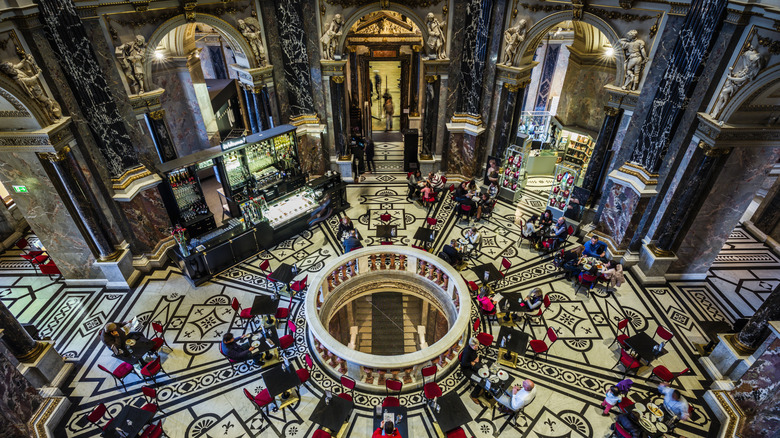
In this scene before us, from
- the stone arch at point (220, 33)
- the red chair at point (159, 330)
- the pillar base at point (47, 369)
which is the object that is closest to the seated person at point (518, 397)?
the red chair at point (159, 330)

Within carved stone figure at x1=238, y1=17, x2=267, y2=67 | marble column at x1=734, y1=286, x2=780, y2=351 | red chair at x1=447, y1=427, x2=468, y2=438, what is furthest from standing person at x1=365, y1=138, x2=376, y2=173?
marble column at x1=734, y1=286, x2=780, y2=351

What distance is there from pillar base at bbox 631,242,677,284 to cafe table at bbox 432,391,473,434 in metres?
7.62

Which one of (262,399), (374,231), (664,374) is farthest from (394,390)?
(374,231)

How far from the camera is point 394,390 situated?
8.91 metres

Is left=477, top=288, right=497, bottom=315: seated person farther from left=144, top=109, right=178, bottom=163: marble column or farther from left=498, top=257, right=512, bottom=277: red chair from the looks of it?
left=144, top=109, right=178, bottom=163: marble column

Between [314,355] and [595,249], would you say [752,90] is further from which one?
[314,355]

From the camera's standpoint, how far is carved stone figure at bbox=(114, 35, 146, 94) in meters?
10.8

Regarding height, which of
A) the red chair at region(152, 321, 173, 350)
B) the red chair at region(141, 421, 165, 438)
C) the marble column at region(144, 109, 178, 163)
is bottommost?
the red chair at region(141, 421, 165, 438)

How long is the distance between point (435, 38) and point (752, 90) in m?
9.20

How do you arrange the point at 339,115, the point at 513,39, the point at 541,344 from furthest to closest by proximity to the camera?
1. the point at 339,115
2. the point at 513,39
3. the point at 541,344

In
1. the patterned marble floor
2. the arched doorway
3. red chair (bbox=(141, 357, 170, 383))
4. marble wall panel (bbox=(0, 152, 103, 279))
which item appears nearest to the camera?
the patterned marble floor

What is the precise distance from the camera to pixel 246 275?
41.3 ft

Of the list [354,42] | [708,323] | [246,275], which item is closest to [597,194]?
[708,323]

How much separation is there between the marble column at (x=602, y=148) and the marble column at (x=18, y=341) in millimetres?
16087
